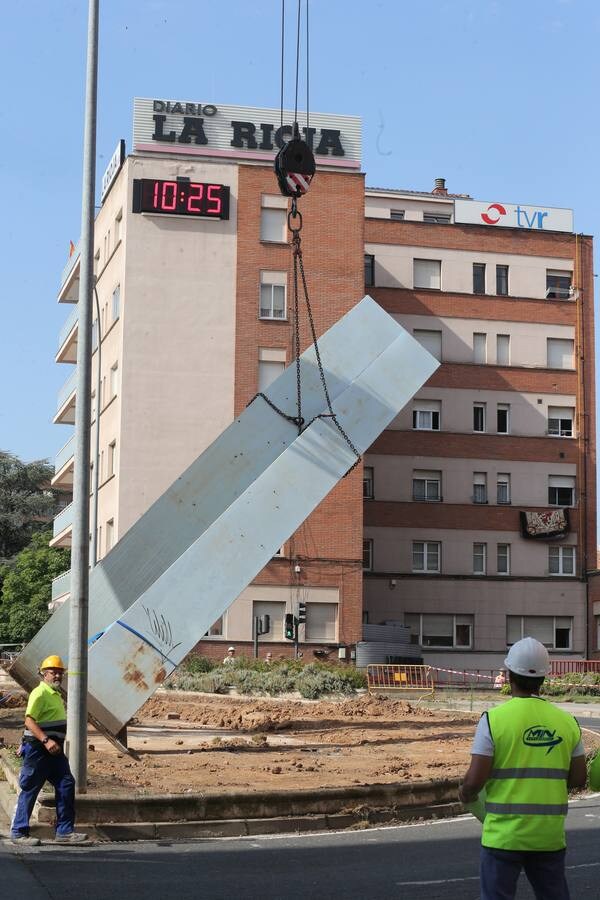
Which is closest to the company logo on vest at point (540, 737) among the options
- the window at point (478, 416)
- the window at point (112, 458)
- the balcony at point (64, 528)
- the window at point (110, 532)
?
the window at point (110, 532)

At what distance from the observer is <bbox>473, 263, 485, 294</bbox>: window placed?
181 ft

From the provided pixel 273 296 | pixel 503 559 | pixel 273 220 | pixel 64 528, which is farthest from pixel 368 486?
pixel 64 528

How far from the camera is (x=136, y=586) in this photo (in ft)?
64.0

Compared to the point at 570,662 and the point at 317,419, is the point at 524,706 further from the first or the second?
the point at 570,662

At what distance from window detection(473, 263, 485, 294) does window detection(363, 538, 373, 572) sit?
1173cm

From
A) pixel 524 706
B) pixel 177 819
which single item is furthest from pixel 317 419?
pixel 524 706

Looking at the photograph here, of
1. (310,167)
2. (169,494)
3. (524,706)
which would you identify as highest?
(310,167)

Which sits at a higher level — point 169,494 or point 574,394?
point 574,394

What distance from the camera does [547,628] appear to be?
53562 mm

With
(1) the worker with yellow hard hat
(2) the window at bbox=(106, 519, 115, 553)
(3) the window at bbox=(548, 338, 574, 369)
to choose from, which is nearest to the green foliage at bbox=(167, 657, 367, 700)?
(2) the window at bbox=(106, 519, 115, 553)

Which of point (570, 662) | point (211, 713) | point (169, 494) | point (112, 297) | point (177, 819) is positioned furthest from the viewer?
point (112, 297)

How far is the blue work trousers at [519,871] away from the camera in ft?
17.5

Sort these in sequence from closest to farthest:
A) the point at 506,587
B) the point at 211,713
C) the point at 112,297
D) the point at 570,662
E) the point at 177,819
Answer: the point at 177,819
the point at 211,713
the point at 570,662
the point at 112,297
the point at 506,587

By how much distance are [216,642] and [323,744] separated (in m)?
26.8
